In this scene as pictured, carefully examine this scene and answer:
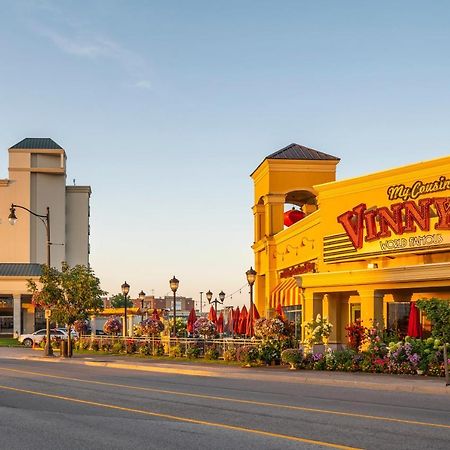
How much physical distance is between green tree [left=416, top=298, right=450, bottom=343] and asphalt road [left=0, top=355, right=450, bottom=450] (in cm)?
413

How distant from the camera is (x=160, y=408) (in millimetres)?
18406

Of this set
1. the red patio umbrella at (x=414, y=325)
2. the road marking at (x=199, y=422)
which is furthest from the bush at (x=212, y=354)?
the road marking at (x=199, y=422)

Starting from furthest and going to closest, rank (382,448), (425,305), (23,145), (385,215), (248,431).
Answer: (23,145) → (385,215) → (425,305) → (248,431) → (382,448)

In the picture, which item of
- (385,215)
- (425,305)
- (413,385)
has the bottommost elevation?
(413,385)

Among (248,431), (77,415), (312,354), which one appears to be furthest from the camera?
(312,354)

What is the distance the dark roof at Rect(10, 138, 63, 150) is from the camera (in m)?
117

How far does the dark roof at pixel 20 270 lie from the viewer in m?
103

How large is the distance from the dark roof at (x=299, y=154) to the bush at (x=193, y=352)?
17.9m

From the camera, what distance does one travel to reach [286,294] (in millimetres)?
51219

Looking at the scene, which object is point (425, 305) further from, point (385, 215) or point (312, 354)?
point (385, 215)

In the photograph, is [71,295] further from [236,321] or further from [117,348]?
[236,321]

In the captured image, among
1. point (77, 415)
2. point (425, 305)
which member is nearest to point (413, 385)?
point (425, 305)

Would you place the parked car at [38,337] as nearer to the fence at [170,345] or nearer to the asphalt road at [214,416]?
the fence at [170,345]

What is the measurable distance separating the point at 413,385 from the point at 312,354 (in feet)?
26.0
